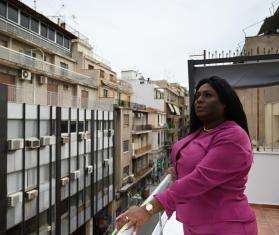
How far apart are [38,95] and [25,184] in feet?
14.1

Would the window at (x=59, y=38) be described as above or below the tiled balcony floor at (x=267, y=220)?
above

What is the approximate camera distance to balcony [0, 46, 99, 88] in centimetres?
1712

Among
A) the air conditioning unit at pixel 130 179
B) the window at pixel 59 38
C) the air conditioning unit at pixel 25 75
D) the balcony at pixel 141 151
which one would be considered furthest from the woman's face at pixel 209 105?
the balcony at pixel 141 151

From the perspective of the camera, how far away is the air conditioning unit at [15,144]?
554 inches

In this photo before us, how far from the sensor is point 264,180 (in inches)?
252

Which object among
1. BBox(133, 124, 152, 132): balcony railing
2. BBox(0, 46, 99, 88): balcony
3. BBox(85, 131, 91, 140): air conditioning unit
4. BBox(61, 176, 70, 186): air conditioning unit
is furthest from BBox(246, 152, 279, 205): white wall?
BBox(133, 124, 152, 132): balcony railing

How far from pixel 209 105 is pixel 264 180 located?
506 cm

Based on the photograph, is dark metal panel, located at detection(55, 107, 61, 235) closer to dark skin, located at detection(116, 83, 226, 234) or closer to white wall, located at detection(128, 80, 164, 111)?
dark skin, located at detection(116, 83, 226, 234)

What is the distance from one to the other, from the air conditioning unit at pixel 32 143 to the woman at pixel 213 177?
46.8 ft

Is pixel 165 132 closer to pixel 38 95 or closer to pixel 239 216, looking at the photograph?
pixel 38 95

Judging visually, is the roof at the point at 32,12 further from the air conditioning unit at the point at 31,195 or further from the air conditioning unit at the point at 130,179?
the air conditioning unit at the point at 130,179

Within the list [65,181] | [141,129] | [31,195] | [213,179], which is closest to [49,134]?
[65,181]

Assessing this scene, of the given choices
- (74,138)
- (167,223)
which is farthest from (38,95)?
(167,223)

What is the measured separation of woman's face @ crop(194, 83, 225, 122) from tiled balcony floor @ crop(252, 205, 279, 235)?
330 cm
